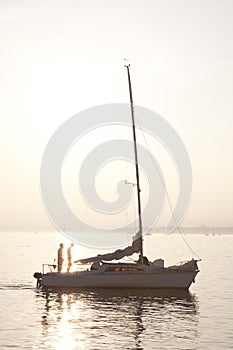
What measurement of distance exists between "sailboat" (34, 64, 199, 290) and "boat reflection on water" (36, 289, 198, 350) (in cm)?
70

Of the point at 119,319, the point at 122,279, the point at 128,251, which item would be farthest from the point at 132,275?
the point at 119,319

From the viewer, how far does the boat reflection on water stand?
99.1 feet

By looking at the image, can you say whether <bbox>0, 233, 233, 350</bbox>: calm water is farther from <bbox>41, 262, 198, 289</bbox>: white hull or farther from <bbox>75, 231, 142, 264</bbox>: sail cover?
<bbox>75, 231, 142, 264</bbox>: sail cover

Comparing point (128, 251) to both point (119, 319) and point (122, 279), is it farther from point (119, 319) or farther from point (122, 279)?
point (119, 319)

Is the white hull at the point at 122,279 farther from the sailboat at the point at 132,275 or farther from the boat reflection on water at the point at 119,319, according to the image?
the boat reflection on water at the point at 119,319

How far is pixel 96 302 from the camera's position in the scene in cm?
4553

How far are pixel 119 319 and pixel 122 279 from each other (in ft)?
44.7

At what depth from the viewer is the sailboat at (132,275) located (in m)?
50.8

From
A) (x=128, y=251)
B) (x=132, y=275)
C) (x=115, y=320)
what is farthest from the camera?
(x=128, y=251)

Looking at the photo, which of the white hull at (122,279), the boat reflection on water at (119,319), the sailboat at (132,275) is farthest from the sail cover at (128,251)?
the boat reflection on water at (119,319)

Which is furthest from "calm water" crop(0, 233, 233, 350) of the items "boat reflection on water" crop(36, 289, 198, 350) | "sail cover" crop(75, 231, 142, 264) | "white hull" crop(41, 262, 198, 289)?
"sail cover" crop(75, 231, 142, 264)

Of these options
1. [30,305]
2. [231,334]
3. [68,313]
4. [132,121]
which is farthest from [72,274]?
[231,334]

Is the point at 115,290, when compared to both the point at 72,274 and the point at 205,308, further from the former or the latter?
the point at 205,308

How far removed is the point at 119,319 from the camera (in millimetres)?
37281
